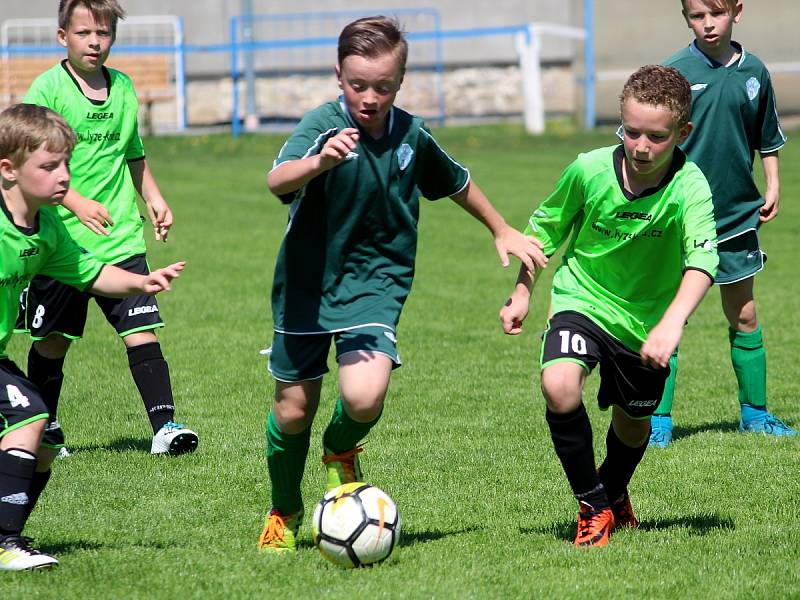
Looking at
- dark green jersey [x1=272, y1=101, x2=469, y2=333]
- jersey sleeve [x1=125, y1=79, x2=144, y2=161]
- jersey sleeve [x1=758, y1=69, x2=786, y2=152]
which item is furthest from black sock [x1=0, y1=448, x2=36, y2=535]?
jersey sleeve [x1=758, y1=69, x2=786, y2=152]

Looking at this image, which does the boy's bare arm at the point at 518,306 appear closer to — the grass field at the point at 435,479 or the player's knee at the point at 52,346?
the grass field at the point at 435,479

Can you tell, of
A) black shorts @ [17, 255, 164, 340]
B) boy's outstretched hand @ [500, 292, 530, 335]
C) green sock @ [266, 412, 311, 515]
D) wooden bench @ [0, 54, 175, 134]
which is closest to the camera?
boy's outstretched hand @ [500, 292, 530, 335]

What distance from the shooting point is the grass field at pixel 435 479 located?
13.9 ft

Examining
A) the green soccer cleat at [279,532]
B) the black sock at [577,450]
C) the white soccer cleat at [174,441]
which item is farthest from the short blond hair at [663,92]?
the white soccer cleat at [174,441]

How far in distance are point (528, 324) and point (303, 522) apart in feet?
15.9

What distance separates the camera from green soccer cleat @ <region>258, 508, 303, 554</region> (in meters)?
4.64

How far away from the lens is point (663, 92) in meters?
4.48

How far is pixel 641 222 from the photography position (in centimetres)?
468

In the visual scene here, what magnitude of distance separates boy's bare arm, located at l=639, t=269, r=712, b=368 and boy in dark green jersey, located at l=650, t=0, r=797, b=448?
2.01m

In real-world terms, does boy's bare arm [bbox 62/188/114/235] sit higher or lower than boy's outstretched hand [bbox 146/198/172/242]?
higher

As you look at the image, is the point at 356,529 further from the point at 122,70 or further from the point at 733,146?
the point at 122,70

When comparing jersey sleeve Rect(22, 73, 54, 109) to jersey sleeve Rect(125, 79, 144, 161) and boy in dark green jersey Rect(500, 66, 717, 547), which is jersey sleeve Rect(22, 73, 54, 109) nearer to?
jersey sleeve Rect(125, 79, 144, 161)

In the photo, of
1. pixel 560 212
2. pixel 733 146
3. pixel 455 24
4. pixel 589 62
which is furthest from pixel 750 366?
pixel 455 24

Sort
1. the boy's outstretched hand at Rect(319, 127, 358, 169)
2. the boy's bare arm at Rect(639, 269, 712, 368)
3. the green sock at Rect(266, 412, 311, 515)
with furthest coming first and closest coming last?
1. the green sock at Rect(266, 412, 311, 515)
2. the boy's bare arm at Rect(639, 269, 712, 368)
3. the boy's outstretched hand at Rect(319, 127, 358, 169)
